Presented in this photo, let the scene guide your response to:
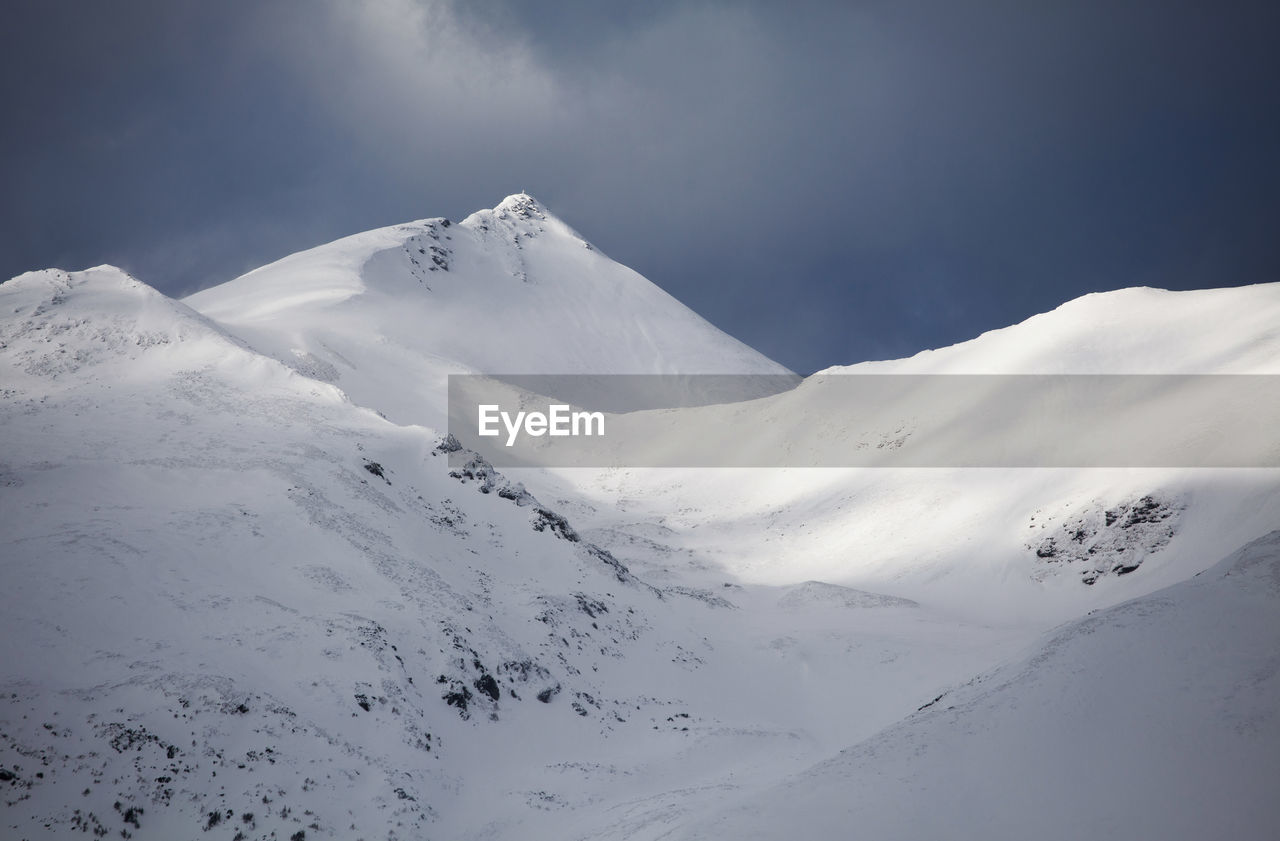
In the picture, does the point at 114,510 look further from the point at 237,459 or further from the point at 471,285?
the point at 471,285

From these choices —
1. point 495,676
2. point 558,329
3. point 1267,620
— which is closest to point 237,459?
point 495,676

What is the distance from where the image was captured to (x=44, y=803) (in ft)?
45.0

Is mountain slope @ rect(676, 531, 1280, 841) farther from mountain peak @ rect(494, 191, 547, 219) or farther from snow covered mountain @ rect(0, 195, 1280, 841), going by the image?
mountain peak @ rect(494, 191, 547, 219)

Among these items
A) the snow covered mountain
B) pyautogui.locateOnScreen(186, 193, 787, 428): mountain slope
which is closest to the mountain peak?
pyautogui.locateOnScreen(186, 193, 787, 428): mountain slope

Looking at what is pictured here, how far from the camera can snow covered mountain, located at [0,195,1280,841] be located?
46.0ft

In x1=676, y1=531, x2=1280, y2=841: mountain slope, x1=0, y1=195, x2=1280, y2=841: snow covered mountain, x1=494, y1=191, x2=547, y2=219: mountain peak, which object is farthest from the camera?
x1=494, y1=191, x2=547, y2=219: mountain peak

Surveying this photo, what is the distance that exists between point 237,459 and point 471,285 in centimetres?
10207

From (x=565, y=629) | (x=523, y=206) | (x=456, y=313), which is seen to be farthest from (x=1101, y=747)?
(x=523, y=206)

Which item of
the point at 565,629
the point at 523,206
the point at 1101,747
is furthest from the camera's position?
the point at 523,206

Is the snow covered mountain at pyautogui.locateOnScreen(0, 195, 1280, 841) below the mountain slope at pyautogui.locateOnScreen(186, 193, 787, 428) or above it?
below

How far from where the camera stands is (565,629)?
97.4ft

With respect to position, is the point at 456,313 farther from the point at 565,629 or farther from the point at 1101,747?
the point at 1101,747

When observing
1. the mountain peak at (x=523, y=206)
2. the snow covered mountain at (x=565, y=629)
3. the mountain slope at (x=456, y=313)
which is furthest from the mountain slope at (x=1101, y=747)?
the mountain peak at (x=523, y=206)

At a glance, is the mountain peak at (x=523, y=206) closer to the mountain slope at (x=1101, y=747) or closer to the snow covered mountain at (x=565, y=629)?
the snow covered mountain at (x=565, y=629)
